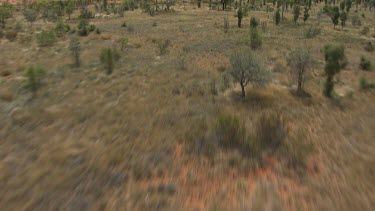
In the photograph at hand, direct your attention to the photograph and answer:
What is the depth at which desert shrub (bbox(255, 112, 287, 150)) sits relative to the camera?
39.2 feet

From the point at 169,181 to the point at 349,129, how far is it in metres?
9.24

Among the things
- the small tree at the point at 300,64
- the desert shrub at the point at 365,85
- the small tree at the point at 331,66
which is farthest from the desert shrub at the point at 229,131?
the desert shrub at the point at 365,85

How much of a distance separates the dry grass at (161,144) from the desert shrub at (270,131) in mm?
507

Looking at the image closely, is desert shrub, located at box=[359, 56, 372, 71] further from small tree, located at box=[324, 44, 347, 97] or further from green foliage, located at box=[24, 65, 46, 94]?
green foliage, located at box=[24, 65, 46, 94]

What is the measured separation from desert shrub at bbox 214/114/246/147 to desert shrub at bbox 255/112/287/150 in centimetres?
70

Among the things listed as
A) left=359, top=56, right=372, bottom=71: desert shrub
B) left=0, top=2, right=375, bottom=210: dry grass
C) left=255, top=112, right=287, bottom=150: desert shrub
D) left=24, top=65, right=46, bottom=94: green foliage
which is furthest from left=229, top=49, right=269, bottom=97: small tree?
left=359, top=56, right=372, bottom=71: desert shrub

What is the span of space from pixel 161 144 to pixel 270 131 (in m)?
4.78

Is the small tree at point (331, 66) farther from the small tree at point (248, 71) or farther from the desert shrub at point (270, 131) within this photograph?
the desert shrub at point (270, 131)

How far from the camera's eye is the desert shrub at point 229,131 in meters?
12.0

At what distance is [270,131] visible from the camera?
502 inches

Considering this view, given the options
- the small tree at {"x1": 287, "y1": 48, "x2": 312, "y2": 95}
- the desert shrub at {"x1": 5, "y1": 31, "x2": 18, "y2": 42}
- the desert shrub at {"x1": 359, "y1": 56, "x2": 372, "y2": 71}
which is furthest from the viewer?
the desert shrub at {"x1": 5, "y1": 31, "x2": 18, "y2": 42}

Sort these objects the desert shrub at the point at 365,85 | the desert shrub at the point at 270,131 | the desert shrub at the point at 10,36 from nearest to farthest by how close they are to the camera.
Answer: the desert shrub at the point at 270,131
the desert shrub at the point at 365,85
the desert shrub at the point at 10,36

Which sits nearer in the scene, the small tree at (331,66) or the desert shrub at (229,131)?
the desert shrub at (229,131)

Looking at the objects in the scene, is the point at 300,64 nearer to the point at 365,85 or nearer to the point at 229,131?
the point at 365,85
